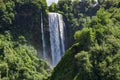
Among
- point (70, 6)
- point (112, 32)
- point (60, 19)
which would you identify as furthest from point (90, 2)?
point (112, 32)

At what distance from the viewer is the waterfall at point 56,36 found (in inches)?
2128

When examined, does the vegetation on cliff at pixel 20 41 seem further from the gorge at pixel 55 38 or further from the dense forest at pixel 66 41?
the gorge at pixel 55 38

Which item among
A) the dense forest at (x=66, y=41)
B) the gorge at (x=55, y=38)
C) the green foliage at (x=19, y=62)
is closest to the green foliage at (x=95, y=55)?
the dense forest at (x=66, y=41)

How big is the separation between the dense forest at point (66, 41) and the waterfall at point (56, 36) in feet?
2.50

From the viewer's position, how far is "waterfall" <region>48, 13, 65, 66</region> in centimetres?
5406

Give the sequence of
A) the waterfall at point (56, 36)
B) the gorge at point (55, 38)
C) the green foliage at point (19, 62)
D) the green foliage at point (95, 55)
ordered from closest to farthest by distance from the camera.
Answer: the green foliage at point (95, 55), the green foliage at point (19, 62), the gorge at point (55, 38), the waterfall at point (56, 36)

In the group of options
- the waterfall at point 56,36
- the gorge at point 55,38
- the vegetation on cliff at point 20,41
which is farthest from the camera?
the waterfall at point 56,36

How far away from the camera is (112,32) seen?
37312mm

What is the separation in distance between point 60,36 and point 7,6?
29.0 ft

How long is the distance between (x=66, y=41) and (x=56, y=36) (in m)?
2.09

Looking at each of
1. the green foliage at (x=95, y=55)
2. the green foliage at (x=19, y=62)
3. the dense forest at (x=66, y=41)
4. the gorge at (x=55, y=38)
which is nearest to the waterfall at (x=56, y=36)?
the gorge at (x=55, y=38)

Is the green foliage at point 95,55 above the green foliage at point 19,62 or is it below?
above

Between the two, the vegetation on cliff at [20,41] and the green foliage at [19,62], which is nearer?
the green foliage at [19,62]

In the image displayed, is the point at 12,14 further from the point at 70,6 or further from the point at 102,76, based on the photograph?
the point at 102,76
